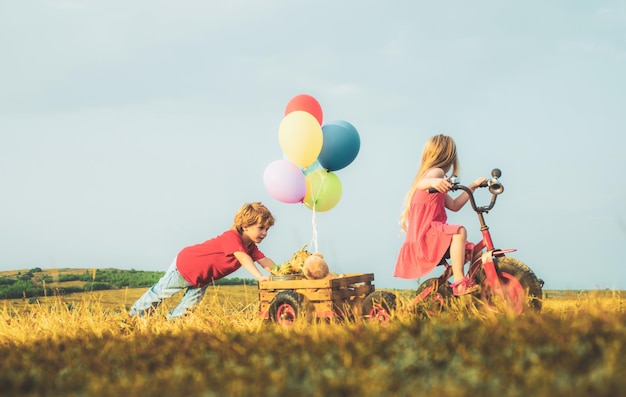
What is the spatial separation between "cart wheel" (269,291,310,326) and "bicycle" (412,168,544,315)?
3.75 ft

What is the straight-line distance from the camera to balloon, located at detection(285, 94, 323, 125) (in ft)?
27.7

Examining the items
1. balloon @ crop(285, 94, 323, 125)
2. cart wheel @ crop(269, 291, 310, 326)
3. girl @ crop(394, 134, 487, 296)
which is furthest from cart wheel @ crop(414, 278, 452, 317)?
balloon @ crop(285, 94, 323, 125)

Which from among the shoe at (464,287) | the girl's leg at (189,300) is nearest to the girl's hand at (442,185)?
the shoe at (464,287)

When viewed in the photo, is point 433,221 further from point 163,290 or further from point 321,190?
point 163,290

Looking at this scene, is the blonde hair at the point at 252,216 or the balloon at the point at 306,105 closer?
the blonde hair at the point at 252,216

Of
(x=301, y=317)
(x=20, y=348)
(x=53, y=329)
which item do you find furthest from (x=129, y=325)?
(x=301, y=317)

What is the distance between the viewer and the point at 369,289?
748 centimetres

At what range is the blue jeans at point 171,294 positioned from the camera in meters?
7.71

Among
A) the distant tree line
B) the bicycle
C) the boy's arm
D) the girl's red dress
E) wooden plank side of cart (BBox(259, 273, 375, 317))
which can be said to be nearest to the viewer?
the bicycle

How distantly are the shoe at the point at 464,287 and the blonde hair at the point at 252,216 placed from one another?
222cm

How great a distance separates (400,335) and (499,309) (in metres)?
1.73

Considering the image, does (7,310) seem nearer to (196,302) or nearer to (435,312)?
(196,302)

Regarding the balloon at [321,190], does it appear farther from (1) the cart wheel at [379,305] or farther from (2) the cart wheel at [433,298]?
(2) the cart wheel at [433,298]

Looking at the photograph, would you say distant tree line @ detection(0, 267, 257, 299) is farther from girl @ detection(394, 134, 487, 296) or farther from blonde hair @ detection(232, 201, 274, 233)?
girl @ detection(394, 134, 487, 296)
